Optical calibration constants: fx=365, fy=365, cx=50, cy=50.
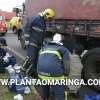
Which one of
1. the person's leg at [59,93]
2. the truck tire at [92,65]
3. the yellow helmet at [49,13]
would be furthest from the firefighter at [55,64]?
the yellow helmet at [49,13]

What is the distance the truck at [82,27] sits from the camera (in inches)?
332

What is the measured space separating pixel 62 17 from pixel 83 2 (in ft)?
3.64

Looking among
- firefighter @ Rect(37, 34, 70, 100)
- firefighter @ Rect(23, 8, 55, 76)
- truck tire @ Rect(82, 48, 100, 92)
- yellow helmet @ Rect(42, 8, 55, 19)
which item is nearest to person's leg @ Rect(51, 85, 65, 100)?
firefighter @ Rect(37, 34, 70, 100)

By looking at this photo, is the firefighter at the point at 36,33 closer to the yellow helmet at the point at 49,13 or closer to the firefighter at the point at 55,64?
the yellow helmet at the point at 49,13

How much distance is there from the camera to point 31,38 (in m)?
9.27

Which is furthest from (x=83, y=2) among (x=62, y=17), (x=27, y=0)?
(x=27, y=0)

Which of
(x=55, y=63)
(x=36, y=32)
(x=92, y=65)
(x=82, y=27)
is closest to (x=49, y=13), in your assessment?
(x=36, y=32)

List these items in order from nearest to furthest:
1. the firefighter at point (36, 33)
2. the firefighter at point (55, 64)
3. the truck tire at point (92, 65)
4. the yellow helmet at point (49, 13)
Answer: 1. the firefighter at point (55, 64)
2. the truck tire at point (92, 65)
3. the firefighter at point (36, 33)
4. the yellow helmet at point (49, 13)

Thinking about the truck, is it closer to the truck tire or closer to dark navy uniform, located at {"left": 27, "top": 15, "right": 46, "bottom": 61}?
the truck tire

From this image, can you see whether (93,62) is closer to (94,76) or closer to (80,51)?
(94,76)

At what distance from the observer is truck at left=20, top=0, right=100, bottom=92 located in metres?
8.44

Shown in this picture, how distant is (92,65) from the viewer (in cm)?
865

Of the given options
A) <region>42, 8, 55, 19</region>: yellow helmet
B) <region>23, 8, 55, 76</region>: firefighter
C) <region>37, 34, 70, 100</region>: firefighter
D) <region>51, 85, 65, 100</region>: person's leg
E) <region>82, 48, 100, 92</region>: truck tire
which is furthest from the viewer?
<region>42, 8, 55, 19</region>: yellow helmet

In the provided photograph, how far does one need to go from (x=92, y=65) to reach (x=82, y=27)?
38.3 inches
